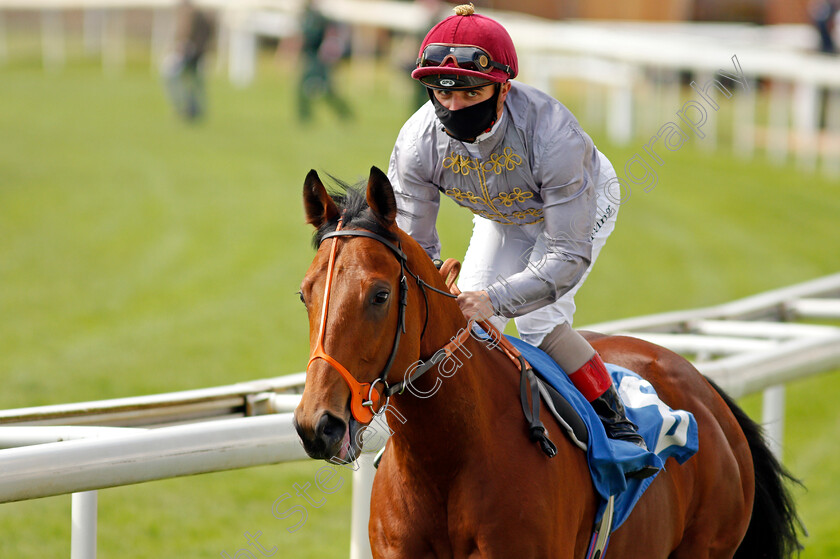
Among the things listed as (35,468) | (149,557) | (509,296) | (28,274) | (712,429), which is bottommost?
(28,274)

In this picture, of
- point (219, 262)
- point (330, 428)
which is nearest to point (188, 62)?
point (219, 262)

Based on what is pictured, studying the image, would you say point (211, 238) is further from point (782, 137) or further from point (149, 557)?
point (782, 137)

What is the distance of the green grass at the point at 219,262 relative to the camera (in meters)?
6.13

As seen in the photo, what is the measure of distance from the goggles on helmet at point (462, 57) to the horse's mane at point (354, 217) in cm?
44

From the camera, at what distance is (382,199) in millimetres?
2484

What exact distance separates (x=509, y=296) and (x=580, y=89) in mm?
15535

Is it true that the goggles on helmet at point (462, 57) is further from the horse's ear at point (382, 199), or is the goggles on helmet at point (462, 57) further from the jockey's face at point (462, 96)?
the horse's ear at point (382, 199)

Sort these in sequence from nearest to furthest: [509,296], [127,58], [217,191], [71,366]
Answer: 1. [509,296]
2. [71,366]
3. [217,191]
4. [127,58]

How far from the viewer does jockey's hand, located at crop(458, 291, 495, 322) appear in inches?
106

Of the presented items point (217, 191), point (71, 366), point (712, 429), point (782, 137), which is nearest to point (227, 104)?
point (217, 191)

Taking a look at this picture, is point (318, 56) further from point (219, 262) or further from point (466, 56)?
point (466, 56)

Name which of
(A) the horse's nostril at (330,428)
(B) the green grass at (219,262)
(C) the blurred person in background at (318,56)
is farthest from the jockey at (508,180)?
(C) the blurred person in background at (318,56)

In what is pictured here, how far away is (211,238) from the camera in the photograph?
12070mm

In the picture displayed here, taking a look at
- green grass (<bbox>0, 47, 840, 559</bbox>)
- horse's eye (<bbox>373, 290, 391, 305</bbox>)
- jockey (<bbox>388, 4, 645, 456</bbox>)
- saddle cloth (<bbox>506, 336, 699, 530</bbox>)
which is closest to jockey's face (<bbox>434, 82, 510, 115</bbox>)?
jockey (<bbox>388, 4, 645, 456</bbox>)
